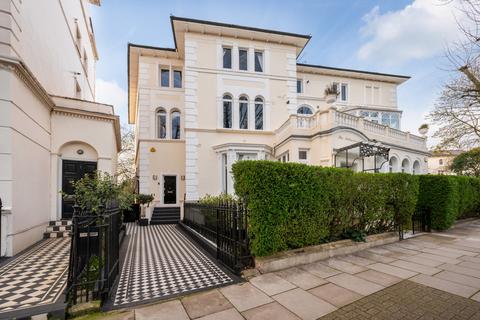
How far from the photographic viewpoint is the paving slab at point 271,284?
12.3ft

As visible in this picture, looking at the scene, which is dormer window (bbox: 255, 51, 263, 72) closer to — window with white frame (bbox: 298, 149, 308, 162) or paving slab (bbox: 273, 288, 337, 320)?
window with white frame (bbox: 298, 149, 308, 162)

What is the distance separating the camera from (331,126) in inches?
434

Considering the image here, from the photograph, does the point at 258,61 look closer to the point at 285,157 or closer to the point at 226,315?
the point at 285,157

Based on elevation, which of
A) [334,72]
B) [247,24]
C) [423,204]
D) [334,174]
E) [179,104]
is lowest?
[423,204]

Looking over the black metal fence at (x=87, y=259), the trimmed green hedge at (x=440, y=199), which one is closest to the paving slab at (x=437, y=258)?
the trimmed green hedge at (x=440, y=199)

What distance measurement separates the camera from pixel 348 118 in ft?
39.1

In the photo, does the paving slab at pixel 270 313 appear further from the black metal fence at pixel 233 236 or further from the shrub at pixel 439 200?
the shrub at pixel 439 200

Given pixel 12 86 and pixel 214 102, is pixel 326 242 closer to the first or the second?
pixel 12 86

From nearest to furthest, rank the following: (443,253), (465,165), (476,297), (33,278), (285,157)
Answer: (476,297), (33,278), (443,253), (285,157), (465,165)

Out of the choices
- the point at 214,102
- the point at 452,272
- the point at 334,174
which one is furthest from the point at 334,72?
the point at 452,272

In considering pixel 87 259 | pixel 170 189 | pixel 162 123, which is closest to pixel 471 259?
pixel 87 259

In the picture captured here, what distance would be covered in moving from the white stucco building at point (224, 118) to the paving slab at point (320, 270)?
721 cm

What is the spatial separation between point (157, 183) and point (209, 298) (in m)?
11.9

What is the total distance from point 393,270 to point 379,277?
593 millimetres
